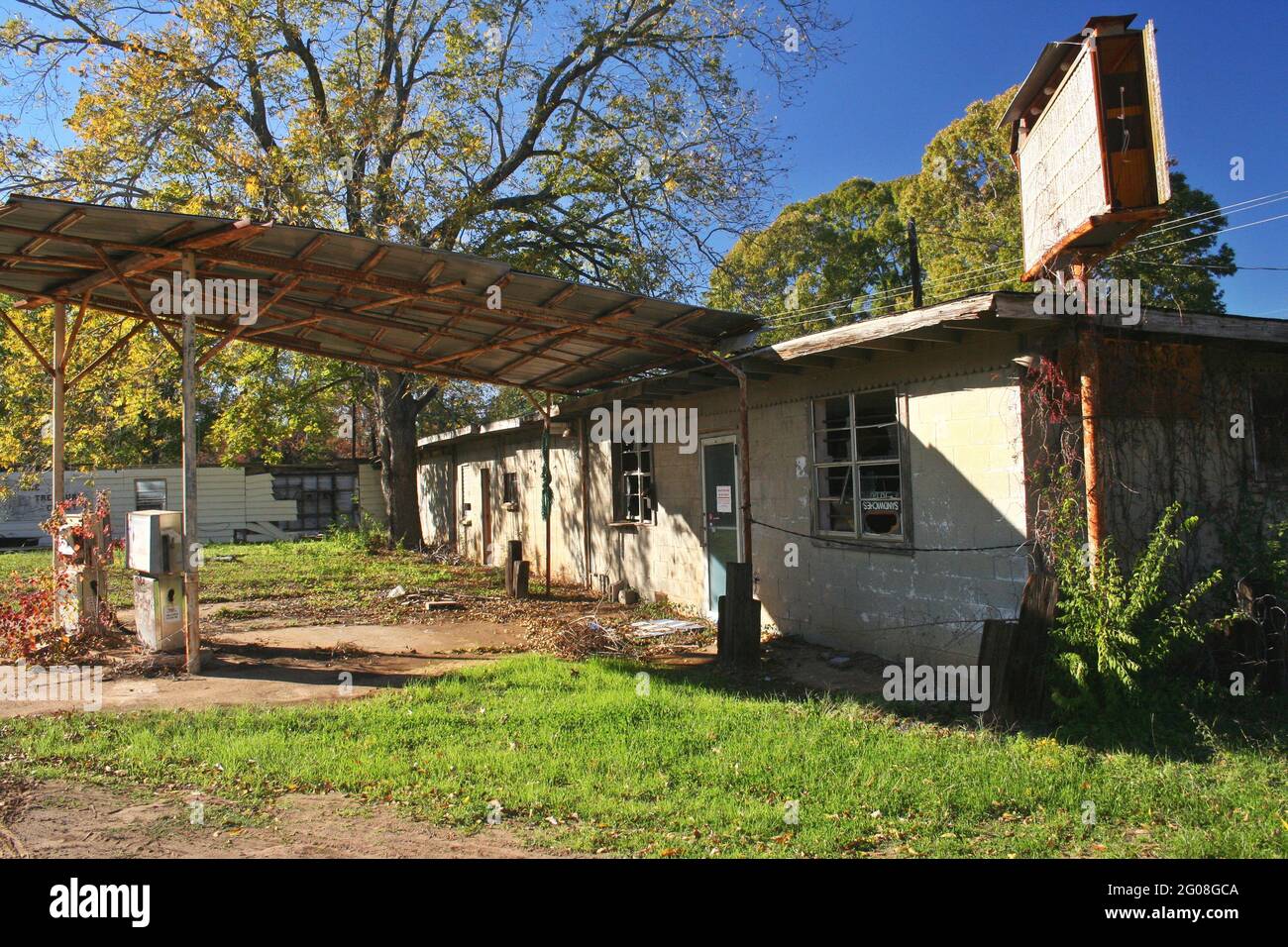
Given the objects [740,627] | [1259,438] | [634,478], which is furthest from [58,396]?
[1259,438]

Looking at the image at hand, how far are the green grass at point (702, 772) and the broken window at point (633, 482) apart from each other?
5588 mm

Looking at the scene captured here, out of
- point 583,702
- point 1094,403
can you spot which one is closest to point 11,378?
point 583,702

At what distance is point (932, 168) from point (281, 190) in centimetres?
1736

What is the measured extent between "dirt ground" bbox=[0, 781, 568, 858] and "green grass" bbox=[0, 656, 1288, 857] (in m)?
0.19

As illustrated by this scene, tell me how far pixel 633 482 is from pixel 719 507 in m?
2.44

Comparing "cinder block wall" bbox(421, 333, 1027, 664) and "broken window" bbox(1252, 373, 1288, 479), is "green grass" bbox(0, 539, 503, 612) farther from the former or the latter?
"broken window" bbox(1252, 373, 1288, 479)

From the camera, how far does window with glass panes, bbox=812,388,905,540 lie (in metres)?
7.97
